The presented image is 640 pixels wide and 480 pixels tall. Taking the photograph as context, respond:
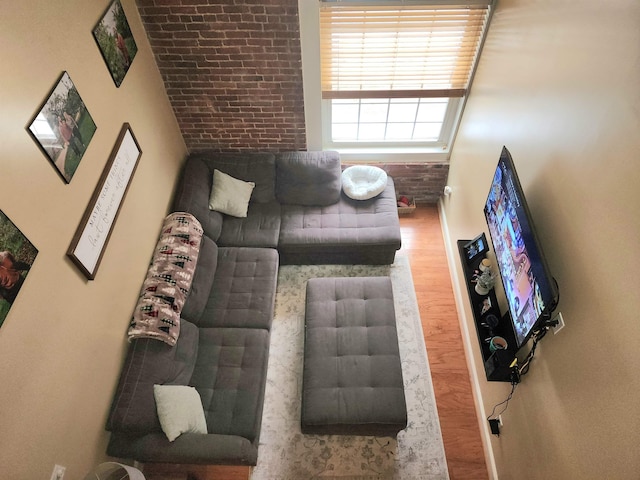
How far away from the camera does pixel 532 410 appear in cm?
217

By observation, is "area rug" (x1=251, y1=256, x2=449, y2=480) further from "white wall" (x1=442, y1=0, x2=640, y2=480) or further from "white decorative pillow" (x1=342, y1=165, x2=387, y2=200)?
"white decorative pillow" (x1=342, y1=165, x2=387, y2=200)

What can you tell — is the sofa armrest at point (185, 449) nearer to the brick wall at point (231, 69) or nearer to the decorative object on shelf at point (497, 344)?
the decorative object on shelf at point (497, 344)

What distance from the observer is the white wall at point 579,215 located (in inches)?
56.4

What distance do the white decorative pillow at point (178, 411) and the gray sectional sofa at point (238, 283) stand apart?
0.04 meters

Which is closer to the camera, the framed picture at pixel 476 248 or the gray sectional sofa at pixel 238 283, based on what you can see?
the gray sectional sofa at pixel 238 283

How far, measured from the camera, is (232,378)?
2.69 metres

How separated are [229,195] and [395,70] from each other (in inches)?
69.8

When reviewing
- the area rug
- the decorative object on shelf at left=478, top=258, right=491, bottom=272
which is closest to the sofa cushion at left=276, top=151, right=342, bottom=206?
the area rug

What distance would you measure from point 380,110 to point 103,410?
10.4ft

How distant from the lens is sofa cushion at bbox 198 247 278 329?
9.78ft

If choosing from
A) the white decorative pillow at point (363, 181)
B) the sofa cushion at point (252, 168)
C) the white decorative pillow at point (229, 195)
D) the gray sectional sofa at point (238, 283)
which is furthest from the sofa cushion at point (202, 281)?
the white decorative pillow at point (363, 181)

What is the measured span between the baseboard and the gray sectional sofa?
603 millimetres

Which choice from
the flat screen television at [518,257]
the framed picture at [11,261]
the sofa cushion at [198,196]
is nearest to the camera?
the framed picture at [11,261]

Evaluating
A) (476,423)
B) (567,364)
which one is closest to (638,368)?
(567,364)
